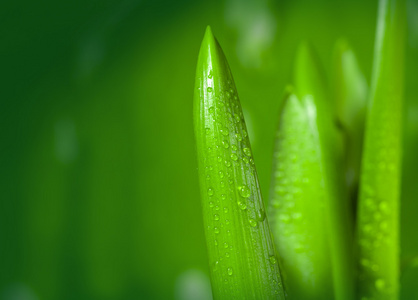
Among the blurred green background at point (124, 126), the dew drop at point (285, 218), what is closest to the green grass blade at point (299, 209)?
the dew drop at point (285, 218)

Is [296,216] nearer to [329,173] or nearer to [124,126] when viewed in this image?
[329,173]

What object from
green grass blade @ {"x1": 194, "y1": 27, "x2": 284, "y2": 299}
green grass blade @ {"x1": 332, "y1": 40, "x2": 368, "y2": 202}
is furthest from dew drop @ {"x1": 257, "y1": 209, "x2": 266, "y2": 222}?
green grass blade @ {"x1": 332, "y1": 40, "x2": 368, "y2": 202}

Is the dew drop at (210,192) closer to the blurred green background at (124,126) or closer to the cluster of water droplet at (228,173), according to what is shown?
the cluster of water droplet at (228,173)

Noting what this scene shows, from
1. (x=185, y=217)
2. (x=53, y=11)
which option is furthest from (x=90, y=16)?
(x=185, y=217)

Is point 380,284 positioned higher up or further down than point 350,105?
further down

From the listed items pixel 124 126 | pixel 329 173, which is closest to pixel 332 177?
pixel 329 173

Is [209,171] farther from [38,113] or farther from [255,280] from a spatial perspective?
[38,113]

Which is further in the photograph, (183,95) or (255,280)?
(183,95)
